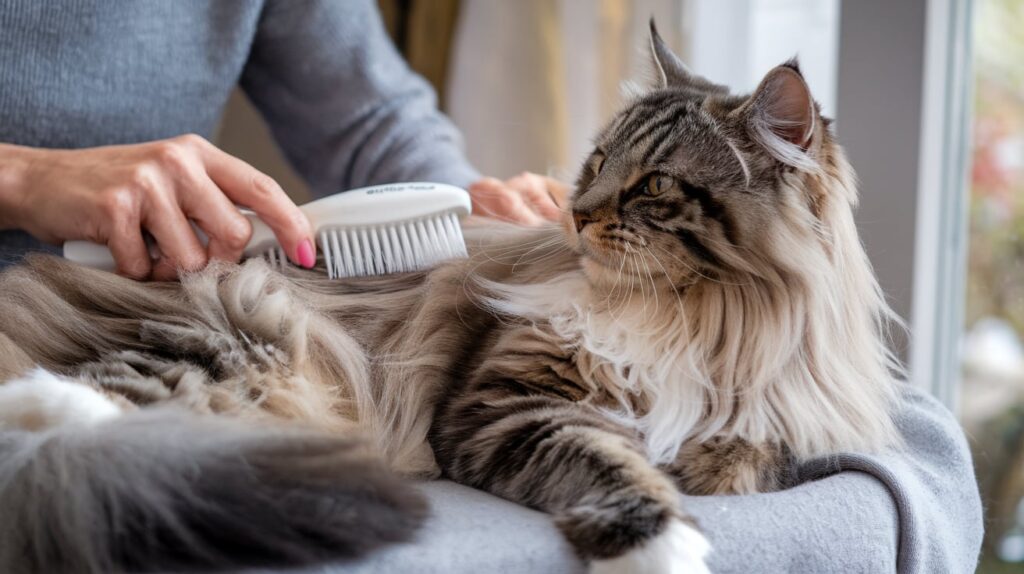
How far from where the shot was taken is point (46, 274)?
1196 mm

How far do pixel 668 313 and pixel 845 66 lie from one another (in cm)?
86

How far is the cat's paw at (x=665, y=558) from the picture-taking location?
0.83 metres

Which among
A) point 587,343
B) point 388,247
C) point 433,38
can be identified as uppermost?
point 433,38

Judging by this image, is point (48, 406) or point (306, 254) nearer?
point (48, 406)

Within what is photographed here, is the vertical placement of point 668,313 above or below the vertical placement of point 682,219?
below

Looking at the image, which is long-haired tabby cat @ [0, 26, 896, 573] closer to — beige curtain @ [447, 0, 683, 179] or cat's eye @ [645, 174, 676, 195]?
cat's eye @ [645, 174, 676, 195]

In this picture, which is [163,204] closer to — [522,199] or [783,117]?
[522,199]

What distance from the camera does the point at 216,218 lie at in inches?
48.1

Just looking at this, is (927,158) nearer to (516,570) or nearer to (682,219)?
(682,219)

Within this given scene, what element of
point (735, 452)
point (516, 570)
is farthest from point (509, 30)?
point (516, 570)

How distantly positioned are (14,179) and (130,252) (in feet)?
0.79

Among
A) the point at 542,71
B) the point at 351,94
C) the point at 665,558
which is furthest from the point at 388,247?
the point at 542,71

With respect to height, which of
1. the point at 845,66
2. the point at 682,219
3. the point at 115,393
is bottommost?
the point at 115,393

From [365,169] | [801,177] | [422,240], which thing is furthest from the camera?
[365,169]
